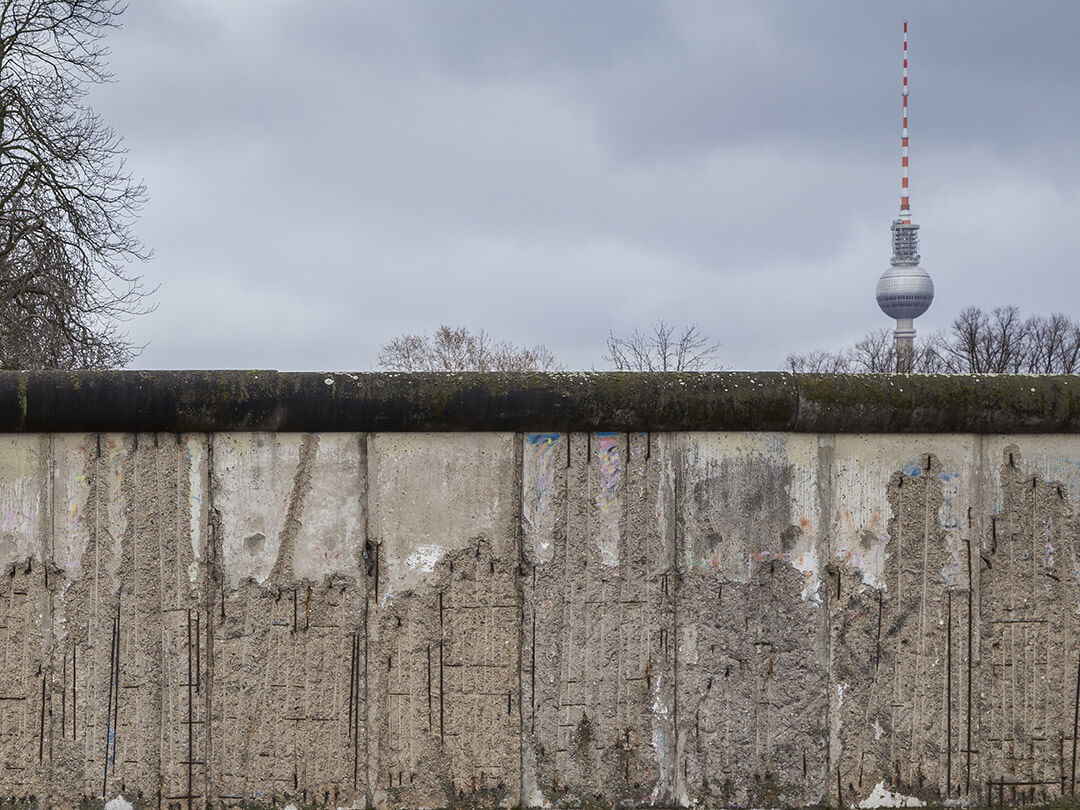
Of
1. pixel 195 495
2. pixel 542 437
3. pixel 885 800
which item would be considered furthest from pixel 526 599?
pixel 885 800

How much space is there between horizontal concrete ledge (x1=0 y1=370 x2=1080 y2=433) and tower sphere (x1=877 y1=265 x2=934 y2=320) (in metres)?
129

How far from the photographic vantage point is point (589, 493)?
3.20m

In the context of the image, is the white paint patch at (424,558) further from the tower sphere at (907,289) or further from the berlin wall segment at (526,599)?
the tower sphere at (907,289)

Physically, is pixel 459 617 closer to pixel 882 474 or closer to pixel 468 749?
pixel 468 749

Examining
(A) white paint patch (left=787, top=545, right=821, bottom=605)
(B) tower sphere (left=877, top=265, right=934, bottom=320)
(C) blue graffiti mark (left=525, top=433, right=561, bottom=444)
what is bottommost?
(A) white paint patch (left=787, top=545, right=821, bottom=605)

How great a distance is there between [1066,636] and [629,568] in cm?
140

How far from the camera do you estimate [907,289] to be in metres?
125

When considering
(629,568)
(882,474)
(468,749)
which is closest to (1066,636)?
(882,474)

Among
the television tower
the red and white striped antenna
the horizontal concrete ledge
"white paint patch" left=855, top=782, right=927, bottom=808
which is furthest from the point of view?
the television tower

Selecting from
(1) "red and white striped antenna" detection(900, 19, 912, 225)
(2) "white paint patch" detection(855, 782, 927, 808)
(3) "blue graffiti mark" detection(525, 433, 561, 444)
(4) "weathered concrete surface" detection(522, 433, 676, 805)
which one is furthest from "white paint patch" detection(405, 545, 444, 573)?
(1) "red and white striped antenna" detection(900, 19, 912, 225)

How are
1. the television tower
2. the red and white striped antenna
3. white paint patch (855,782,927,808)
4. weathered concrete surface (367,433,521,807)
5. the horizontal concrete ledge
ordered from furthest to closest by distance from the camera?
the television tower
the red and white striped antenna
white paint patch (855,782,927,808)
weathered concrete surface (367,433,521,807)
the horizontal concrete ledge

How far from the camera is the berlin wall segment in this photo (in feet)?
10.4

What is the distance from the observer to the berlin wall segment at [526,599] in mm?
3160

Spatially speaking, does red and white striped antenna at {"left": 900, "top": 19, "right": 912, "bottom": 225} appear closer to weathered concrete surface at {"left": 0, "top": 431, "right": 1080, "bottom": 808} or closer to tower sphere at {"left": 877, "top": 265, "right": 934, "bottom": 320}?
tower sphere at {"left": 877, "top": 265, "right": 934, "bottom": 320}
